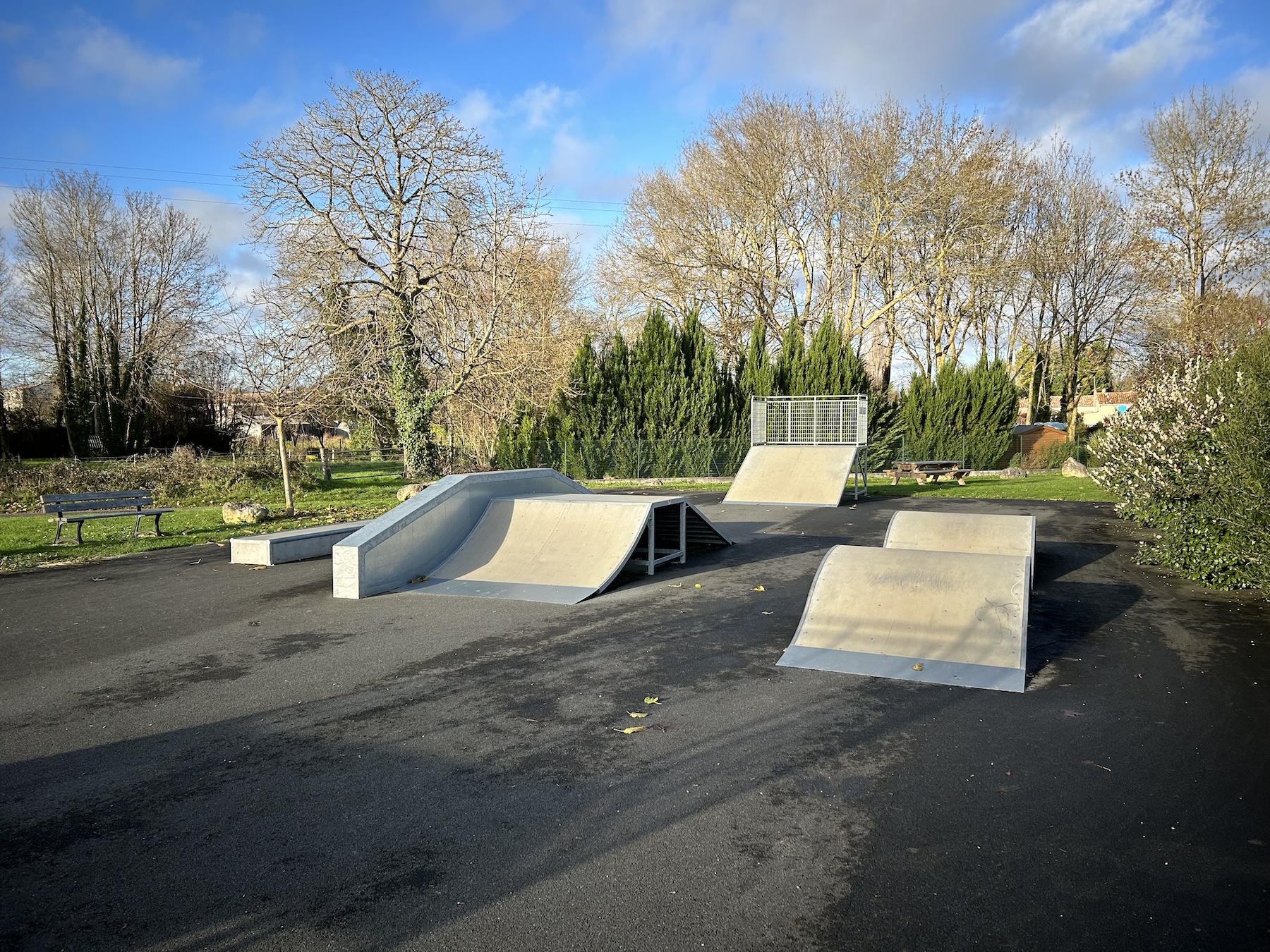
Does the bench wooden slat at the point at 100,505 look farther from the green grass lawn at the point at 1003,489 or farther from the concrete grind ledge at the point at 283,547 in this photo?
the green grass lawn at the point at 1003,489

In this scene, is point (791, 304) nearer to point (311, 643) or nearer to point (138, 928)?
point (311, 643)

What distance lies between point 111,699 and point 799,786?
470 cm

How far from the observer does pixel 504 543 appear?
999 centimetres

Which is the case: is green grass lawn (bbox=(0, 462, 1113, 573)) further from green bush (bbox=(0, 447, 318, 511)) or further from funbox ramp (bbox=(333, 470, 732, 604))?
funbox ramp (bbox=(333, 470, 732, 604))

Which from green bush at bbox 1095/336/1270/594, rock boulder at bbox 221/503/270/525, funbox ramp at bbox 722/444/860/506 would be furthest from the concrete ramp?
rock boulder at bbox 221/503/270/525

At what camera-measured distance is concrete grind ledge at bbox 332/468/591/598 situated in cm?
873

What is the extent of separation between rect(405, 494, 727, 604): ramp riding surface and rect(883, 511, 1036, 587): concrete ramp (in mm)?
2678

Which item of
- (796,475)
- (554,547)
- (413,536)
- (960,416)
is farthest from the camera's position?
(960,416)

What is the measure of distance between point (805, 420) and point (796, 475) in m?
5.35

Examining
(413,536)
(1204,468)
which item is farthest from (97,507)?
(1204,468)

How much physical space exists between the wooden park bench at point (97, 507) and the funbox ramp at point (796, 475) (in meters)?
11.8

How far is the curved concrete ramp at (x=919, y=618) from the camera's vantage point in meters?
5.91

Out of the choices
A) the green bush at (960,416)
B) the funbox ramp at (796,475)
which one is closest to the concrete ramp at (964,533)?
Result: the funbox ramp at (796,475)

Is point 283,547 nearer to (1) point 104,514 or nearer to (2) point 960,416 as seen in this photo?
(1) point 104,514
